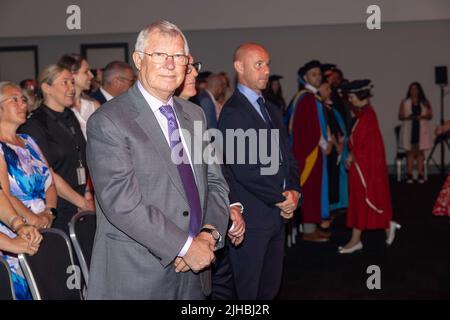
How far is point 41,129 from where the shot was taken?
11.9 feet

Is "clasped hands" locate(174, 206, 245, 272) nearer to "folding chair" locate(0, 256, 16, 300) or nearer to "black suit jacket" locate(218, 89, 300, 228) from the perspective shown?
"folding chair" locate(0, 256, 16, 300)

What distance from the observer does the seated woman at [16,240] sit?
2.57 meters

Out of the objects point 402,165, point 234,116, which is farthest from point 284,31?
point 234,116

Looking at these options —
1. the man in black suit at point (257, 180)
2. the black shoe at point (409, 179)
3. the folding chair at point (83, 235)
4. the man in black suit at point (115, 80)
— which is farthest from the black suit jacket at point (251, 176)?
the black shoe at point (409, 179)

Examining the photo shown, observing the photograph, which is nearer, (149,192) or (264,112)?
(149,192)

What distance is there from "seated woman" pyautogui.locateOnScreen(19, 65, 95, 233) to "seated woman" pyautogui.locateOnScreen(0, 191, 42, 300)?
64 cm

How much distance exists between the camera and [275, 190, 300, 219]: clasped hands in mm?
3355

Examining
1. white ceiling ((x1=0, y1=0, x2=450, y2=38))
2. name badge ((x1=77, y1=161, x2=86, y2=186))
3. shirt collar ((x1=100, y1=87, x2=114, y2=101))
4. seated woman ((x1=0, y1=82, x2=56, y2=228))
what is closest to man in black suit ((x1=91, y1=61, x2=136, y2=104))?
shirt collar ((x1=100, y1=87, x2=114, y2=101))

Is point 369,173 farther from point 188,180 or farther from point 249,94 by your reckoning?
point 188,180

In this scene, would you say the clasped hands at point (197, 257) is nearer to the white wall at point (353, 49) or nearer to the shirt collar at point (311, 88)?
the shirt collar at point (311, 88)

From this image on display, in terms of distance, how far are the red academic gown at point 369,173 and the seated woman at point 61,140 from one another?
2579 mm

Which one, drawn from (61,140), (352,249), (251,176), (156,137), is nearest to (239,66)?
(251,176)

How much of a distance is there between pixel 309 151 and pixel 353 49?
6.19 meters

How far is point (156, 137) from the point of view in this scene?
207cm
